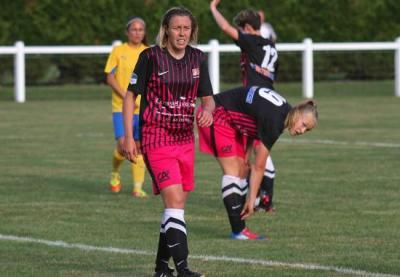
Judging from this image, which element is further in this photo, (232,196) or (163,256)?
(232,196)

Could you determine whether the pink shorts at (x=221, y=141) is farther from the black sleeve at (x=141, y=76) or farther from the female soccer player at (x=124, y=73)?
the female soccer player at (x=124, y=73)

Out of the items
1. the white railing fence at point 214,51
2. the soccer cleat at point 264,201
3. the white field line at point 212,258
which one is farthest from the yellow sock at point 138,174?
the white railing fence at point 214,51

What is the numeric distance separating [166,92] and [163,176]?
22.9 inches

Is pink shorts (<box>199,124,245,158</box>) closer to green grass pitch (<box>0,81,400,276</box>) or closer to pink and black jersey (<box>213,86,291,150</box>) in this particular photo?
pink and black jersey (<box>213,86,291,150</box>)

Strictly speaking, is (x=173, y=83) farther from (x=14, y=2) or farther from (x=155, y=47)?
(x=14, y=2)

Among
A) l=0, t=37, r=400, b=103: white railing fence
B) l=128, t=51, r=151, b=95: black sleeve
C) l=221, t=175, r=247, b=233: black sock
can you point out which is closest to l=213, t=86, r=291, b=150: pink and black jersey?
l=221, t=175, r=247, b=233: black sock

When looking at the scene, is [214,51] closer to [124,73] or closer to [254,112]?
[124,73]

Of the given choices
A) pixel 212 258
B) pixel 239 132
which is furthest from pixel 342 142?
pixel 212 258

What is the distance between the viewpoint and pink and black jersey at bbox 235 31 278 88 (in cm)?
1342

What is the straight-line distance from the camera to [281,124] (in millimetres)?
11023

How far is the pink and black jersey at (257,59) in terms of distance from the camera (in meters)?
13.4

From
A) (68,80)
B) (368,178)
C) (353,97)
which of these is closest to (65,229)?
(368,178)

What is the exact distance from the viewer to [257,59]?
13523 mm

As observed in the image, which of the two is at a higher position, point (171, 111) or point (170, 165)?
point (171, 111)
